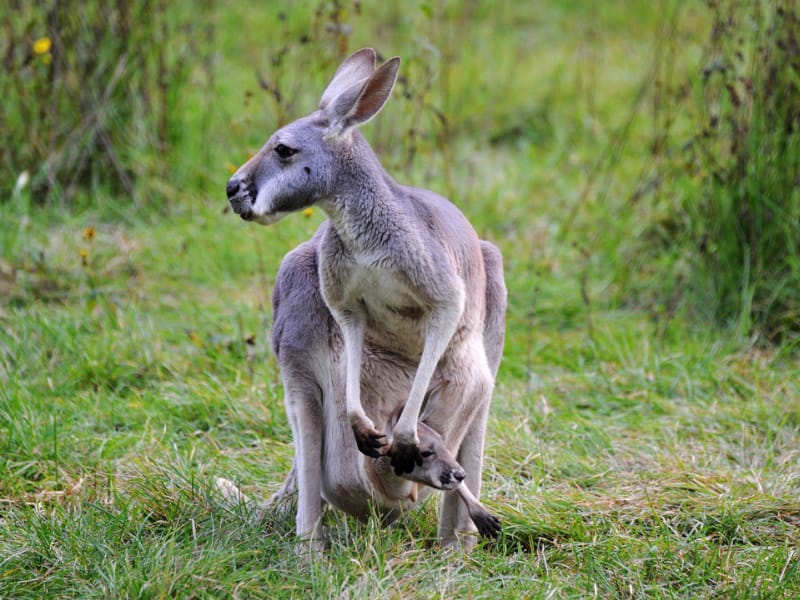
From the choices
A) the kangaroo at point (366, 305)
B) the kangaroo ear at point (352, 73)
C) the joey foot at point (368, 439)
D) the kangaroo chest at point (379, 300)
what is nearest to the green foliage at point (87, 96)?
the kangaroo ear at point (352, 73)

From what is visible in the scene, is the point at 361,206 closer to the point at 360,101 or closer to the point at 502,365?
the point at 360,101

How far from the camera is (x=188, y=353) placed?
520cm

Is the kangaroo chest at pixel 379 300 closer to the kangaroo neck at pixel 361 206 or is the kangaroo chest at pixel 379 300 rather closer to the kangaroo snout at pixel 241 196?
the kangaroo neck at pixel 361 206

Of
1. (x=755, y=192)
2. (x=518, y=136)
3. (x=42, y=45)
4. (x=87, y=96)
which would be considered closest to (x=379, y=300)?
(x=755, y=192)

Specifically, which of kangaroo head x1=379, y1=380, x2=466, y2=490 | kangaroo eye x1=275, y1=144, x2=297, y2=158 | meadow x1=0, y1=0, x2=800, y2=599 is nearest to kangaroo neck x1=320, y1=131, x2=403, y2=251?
kangaroo eye x1=275, y1=144, x2=297, y2=158

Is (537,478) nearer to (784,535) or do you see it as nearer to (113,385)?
(784,535)

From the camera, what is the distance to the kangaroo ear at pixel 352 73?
347 cm

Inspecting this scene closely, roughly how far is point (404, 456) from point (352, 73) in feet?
4.11

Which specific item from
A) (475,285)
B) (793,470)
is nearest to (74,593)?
(475,285)

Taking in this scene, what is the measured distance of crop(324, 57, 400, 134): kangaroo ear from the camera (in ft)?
10.6

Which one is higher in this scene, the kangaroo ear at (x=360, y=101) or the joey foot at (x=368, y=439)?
the kangaroo ear at (x=360, y=101)

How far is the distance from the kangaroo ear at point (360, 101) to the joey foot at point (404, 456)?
3.14 ft

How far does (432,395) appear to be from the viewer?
345 centimetres

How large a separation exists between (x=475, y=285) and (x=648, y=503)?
105cm
